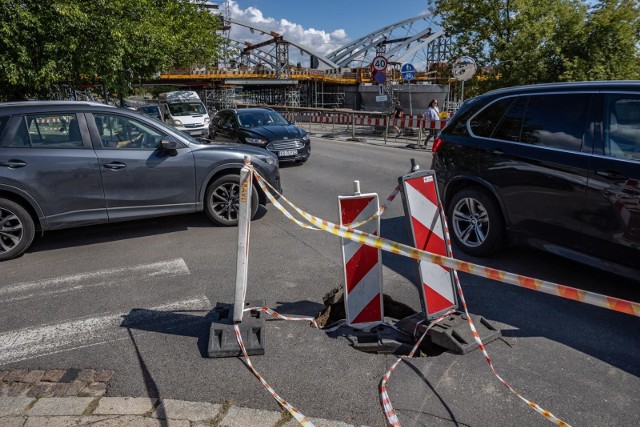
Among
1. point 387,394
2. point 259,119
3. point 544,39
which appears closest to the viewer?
point 387,394

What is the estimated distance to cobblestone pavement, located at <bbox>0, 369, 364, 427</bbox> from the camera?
2.73m

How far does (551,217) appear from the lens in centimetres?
452

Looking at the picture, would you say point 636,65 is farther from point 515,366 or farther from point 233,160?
point 515,366

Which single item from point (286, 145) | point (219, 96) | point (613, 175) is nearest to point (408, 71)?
point (286, 145)

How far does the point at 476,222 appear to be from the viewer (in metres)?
5.40

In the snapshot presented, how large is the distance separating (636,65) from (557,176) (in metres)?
14.5

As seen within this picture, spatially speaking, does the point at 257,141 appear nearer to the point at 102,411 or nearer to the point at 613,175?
the point at 613,175

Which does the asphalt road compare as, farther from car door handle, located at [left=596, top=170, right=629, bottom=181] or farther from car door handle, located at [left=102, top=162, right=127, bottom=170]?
car door handle, located at [left=596, top=170, right=629, bottom=181]

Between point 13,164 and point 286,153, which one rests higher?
point 13,164

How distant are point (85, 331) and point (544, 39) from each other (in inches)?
706

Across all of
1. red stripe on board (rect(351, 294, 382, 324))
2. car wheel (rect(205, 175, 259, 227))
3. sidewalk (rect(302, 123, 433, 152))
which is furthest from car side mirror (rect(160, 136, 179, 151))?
sidewalk (rect(302, 123, 433, 152))

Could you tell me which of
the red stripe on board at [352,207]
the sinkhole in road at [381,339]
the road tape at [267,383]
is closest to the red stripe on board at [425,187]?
the red stripe on board at [352,207]

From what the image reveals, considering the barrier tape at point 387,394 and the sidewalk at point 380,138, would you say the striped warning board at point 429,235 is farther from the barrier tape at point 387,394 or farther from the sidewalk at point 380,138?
the sidewalk at point 380,138

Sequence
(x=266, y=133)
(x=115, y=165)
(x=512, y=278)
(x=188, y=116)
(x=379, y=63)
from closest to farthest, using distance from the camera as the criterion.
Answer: (x=512, y=278), (x=115, y=165), (x=266, y=133), (x=379, y=63), (x=188, y=116)
